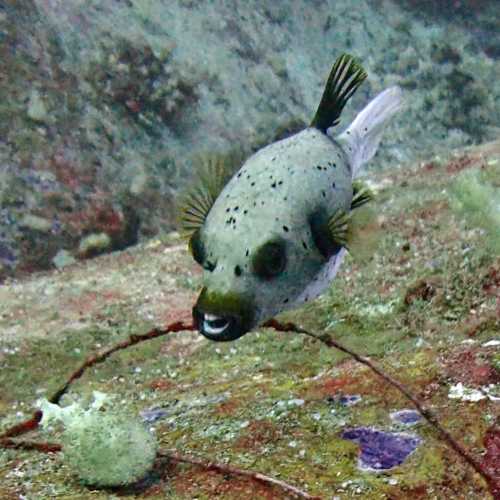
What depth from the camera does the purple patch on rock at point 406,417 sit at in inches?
102

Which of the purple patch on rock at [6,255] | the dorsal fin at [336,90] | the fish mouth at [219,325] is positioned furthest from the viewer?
the purple patch on rock at [6,255]

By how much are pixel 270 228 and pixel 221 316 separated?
0.33m

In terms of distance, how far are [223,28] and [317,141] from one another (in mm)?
9185

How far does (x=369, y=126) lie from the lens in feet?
10.1

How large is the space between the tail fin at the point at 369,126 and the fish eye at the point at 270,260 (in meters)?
0.83

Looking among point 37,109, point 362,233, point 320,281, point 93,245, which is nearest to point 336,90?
point 362,233

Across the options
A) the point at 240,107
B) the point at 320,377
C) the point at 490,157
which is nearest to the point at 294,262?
the point at 320,377

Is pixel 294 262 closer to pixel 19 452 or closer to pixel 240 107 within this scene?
pixel 19 452

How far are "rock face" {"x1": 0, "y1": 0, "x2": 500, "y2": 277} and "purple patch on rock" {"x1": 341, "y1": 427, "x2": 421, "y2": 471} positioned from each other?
216 inches

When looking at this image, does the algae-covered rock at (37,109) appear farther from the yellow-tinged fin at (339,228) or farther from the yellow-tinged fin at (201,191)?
the yellow-tinged fin at (339,228)

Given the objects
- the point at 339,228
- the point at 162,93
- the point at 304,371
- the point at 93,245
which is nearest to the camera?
the point at 339,228

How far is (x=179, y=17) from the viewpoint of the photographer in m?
10.5

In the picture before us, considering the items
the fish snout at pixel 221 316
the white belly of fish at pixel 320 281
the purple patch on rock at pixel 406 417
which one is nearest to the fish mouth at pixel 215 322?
the fish snout at pixel 221 316

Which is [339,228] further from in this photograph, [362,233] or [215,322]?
[215,322]
